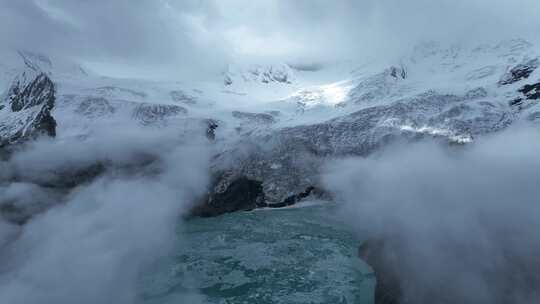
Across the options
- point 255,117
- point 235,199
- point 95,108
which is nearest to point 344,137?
point 235,199

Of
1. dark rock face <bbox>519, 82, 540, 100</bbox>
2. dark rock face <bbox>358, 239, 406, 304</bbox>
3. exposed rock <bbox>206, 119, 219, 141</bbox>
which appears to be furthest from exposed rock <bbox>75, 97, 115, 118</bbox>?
dark rock face <bbox>358, 239, 406, 304</bbox>

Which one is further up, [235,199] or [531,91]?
[531,91]

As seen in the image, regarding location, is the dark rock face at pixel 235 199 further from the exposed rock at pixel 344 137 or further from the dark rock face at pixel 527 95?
the dark rock face at pixel 527 95

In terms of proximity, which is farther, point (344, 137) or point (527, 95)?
point (527, 95)

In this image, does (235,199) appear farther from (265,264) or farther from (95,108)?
(95,108)

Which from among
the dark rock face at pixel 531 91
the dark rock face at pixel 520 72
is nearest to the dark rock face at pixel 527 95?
the dark rock face at pixel 531 91

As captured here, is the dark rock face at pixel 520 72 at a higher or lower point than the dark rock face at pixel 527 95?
higher

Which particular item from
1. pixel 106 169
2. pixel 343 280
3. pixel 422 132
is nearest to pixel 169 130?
pixel 106 169
